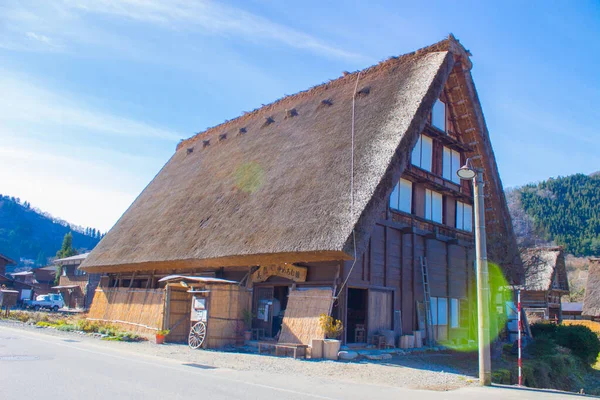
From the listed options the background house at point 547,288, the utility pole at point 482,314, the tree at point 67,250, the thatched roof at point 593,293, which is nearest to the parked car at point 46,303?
the tree at point 67,250

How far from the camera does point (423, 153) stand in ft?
68.3

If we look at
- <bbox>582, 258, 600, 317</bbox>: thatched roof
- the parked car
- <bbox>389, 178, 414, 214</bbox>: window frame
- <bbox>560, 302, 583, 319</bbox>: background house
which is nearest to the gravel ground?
<bbox>389, 178, 414, 214</bbox>: window frame

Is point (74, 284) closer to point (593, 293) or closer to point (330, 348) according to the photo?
point (330, 348)

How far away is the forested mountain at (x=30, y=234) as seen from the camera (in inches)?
5492

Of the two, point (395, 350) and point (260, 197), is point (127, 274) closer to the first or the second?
point (260, 197)

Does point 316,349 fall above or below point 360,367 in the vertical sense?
above

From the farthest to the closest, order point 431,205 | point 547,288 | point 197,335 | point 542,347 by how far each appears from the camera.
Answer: point 547,288 < point 431,205 < point 542,347 < point 197,335

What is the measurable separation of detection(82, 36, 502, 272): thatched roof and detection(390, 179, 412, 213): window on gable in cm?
246

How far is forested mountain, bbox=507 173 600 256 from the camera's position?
9281 cm

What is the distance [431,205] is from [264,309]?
8.44m

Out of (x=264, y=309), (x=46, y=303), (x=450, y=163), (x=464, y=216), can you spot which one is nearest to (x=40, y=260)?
(x=46, y=303)

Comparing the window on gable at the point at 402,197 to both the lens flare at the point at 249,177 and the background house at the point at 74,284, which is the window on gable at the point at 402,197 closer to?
the lens flare at the point at 249,177

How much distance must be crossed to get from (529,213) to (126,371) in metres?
109

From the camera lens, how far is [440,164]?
71.4ft
